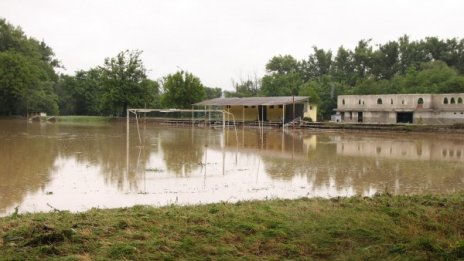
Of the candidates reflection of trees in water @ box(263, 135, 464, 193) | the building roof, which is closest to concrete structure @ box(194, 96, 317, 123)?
the building roof

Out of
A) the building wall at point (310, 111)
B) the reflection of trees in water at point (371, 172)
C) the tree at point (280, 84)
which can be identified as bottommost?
the reflection of trees in water at point (371, 172)

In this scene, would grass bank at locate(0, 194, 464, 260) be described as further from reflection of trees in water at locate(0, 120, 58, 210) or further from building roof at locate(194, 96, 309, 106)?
building roof at locate(194, 96, 309, 106)

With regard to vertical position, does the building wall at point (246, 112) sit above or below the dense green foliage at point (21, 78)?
below

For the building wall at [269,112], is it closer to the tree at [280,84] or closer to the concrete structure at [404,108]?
the concrete structure at [404,108]

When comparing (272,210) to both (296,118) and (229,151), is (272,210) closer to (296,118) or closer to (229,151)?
(229,151)

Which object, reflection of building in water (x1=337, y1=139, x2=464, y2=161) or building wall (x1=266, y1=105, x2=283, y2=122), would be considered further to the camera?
building wall (x1=266, y1=105, x2=283, y2=122)

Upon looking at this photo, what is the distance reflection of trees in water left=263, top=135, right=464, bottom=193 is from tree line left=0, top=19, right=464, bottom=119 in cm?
3249

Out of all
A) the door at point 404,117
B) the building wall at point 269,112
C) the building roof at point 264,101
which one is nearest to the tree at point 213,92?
the building wall at point 269,112

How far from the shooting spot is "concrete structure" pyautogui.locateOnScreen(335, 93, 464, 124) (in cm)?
4000

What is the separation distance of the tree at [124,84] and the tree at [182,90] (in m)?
3.30

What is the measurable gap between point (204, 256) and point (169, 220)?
63.4 inches

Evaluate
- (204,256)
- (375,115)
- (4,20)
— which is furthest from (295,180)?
(4,20)

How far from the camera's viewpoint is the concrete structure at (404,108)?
4000 cm

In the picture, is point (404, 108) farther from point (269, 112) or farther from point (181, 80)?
point (181, 80)
